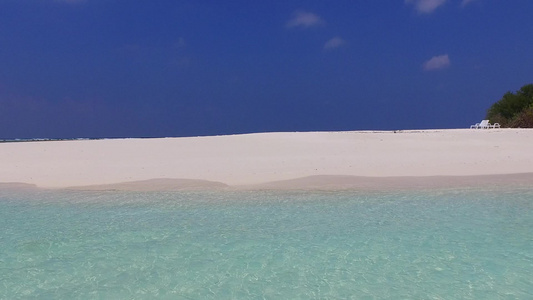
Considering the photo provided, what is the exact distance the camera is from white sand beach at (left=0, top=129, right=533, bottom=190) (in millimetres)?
11734

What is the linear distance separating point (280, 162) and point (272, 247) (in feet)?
30.5

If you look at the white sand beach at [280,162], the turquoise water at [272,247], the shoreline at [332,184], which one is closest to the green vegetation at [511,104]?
the white sand beach at [280,162]

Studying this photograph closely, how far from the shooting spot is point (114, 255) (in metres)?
5.56

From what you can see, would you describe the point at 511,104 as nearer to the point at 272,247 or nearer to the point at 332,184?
the point at 332,184

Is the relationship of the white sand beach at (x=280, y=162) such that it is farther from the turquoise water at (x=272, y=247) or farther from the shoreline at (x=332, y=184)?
the turquoise water at (x=272, y=247)

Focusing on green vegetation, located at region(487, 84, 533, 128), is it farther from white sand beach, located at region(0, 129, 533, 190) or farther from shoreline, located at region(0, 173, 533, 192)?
shoreline, located at region(0, 173, 533, 192)

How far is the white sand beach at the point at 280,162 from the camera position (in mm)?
11734

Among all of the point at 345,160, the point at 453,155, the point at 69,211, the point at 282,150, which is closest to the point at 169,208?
the point at 69,211

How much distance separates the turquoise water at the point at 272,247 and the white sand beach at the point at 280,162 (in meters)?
2.47

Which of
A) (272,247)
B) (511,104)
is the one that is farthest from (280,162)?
(511,104)

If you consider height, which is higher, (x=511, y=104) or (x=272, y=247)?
(x=511, y=104)

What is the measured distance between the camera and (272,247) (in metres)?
5.80

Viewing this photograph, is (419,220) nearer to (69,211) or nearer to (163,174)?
(69,211)

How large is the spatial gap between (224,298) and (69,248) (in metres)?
2.99
